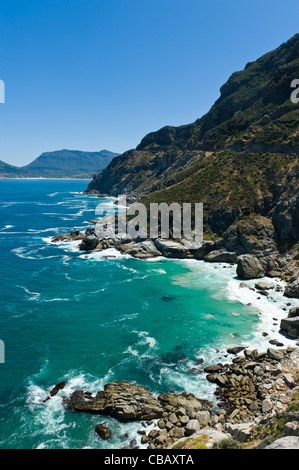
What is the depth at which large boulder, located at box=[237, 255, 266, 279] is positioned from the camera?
60625 millimetres

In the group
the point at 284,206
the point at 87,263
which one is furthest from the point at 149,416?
the point at 284,206

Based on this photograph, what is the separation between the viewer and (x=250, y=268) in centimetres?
6103

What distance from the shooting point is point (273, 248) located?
68062mm

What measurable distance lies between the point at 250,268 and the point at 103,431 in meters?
44.4

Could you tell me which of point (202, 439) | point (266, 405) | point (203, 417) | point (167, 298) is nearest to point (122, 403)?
point (203, 417)

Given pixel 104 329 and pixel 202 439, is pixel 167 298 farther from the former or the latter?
pixel 202 439

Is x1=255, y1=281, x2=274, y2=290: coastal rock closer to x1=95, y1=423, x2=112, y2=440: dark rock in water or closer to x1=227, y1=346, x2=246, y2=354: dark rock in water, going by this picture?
x1=227, y1=346, x2=246, y2=354: dark rock in water

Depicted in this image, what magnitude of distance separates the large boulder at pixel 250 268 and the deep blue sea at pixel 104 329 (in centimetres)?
255

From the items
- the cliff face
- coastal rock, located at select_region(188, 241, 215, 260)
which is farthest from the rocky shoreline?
the cliff face

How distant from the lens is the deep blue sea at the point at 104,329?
93.1ft

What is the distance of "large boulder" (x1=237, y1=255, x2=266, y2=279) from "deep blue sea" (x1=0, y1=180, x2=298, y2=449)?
2551 mm

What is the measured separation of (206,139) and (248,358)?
124 metres
